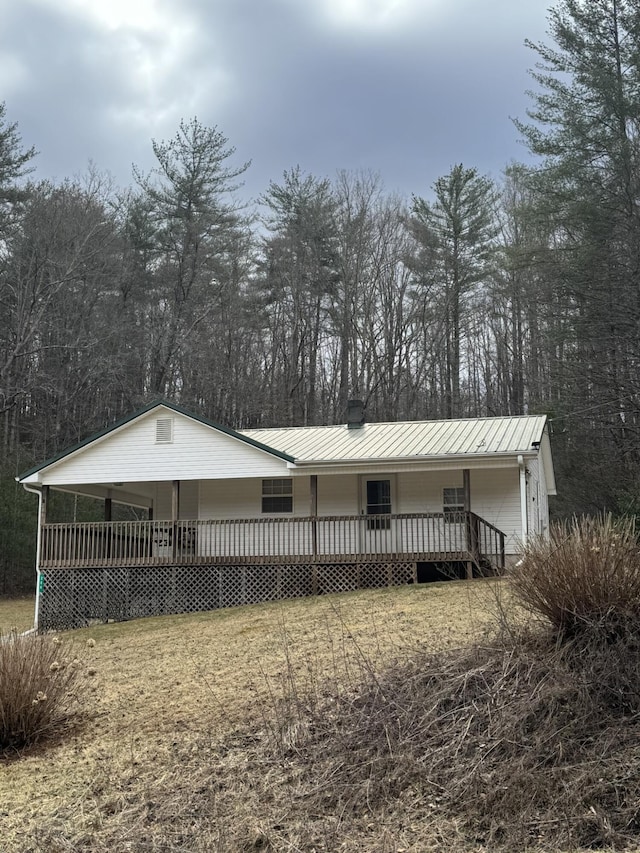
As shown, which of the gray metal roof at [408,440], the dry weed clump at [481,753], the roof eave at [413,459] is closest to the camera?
the dry weed clump at [481,753]

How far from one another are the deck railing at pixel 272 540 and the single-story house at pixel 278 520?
0.04 meters

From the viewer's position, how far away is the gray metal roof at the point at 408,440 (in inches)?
744

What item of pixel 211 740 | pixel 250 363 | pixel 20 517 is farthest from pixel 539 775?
pixel 250 363

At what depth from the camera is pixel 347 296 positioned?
37.2 m

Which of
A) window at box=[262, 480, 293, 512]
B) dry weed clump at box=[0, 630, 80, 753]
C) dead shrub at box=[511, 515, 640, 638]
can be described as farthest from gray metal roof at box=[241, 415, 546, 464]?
dry weed clump at box=[0, 630, 80, 753]

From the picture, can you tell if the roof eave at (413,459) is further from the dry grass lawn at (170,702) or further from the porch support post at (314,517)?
the dry grass lawn at (170,702)

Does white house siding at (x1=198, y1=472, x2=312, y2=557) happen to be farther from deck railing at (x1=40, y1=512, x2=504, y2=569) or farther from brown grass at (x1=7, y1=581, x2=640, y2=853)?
brown grass at (x1=7, y1=581, x2=640, y2=853)

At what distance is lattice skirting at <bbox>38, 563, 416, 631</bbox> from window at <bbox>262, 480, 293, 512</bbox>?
2635 millimetres

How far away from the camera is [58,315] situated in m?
31.9

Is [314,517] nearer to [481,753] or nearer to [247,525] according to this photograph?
[247,525]

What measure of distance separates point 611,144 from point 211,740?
21.8 metres

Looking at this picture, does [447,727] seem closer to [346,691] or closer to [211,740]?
[346,691]

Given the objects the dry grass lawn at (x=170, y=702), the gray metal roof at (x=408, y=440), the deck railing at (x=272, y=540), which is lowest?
the dry grass lawn at (x=170, y=702)

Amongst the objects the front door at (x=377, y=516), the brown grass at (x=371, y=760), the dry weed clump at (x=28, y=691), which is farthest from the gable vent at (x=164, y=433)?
the dry weed clump at (x=28, y=691)
